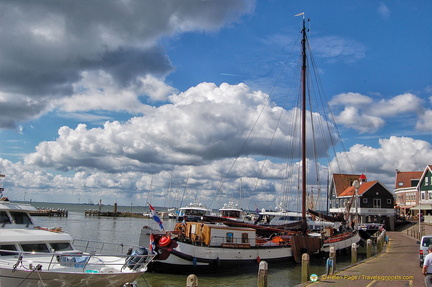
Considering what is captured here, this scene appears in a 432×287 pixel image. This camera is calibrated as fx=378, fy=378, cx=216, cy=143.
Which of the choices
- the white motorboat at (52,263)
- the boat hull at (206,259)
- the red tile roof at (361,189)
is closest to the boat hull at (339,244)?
the boat hull at (206,259)

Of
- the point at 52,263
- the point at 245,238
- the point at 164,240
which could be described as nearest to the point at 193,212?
the point at 245,238

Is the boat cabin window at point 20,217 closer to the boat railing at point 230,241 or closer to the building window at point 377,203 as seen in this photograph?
the boat railing at point 230,241

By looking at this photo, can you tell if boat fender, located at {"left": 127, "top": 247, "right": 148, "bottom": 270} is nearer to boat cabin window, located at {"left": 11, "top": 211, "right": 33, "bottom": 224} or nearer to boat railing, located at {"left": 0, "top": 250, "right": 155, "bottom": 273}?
boat railing, located at {"left": 0, "top": 250, "right": 155, "bottom": 273}

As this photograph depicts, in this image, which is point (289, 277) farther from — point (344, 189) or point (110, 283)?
point (344, 189)

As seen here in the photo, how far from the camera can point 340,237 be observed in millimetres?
36938

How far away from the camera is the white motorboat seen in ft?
44.2

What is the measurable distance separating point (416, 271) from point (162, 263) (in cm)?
1438

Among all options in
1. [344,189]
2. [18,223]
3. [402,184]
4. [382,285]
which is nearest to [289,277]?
[382,285]

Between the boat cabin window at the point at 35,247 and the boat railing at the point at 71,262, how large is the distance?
1.11 feet

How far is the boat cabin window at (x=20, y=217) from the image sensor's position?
1788 cm

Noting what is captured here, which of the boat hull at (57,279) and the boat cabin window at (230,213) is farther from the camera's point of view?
the boat cabin window at (230,213)

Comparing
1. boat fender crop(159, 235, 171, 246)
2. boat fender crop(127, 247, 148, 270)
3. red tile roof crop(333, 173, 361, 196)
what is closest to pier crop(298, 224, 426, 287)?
boat fender crop(127, 247, 148, 270)

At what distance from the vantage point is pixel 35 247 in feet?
51.2

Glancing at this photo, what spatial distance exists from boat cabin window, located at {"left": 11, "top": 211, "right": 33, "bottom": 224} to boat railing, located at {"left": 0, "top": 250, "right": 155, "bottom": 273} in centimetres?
330
